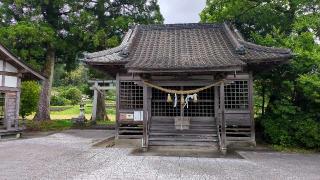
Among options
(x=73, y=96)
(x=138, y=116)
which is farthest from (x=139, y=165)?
(x=73, y=96)

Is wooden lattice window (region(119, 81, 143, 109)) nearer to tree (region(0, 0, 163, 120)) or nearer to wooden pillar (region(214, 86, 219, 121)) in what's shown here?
wooden pillar (region(214, 86, 219, 121))

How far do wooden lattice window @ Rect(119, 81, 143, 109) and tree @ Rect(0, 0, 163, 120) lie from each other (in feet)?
31.3

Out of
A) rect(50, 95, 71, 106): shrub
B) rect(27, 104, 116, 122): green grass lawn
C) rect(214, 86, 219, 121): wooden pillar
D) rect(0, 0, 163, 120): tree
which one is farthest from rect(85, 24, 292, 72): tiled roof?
rect(50, 95, 71, 106): shrub

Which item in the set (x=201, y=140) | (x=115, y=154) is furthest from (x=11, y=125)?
(x=201, y=140)

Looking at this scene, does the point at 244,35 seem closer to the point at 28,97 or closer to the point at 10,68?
the point at 10,68

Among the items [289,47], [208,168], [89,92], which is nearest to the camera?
[208,168]

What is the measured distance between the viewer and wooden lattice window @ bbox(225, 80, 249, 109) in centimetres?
1493

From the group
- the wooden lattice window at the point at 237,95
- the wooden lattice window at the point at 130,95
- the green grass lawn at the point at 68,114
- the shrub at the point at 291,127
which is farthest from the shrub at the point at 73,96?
the shrub at the point at 291,127

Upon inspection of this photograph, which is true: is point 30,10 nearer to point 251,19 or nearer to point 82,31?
point 82,31

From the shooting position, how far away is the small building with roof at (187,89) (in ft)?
43.8

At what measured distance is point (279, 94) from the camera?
1533 cm

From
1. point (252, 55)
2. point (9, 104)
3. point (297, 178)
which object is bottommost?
point (297, 178)

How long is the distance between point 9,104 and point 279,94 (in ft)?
48.5

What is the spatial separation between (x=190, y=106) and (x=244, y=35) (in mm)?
8261
